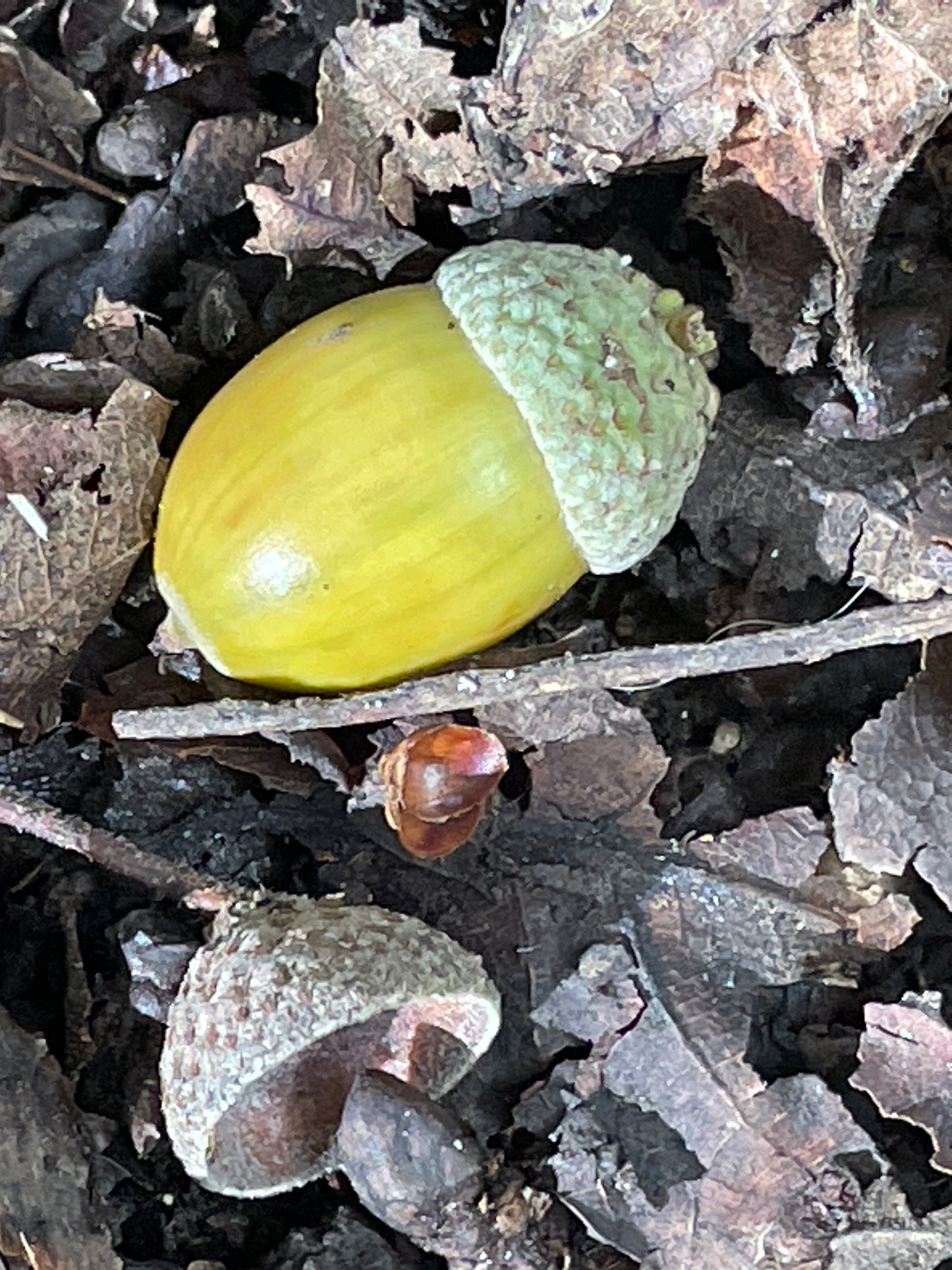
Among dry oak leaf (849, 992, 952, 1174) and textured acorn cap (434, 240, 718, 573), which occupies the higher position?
textured acorn cap (434, 240, 718, 573)

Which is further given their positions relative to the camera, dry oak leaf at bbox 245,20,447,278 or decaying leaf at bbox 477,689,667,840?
decaying leaf at bbox 477,689,667,840

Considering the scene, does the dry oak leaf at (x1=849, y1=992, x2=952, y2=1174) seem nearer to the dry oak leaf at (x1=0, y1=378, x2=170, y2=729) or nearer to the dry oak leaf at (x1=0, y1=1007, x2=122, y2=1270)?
the dry oak leaf at (x1=0, y1=1007, x2=122, y2=1270)

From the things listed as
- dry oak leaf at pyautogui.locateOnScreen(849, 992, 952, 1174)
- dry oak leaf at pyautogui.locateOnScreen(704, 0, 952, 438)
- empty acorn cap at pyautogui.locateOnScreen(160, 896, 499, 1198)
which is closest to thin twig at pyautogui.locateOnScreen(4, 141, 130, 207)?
dry oak leaf at pyautogui.locateOnScreen(704, 0, 952, 438)

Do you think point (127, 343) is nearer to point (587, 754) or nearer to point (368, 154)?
point (368, 154)

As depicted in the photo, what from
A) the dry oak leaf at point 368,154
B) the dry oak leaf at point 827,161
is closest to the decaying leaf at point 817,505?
the dry oak leaf at point 827,161

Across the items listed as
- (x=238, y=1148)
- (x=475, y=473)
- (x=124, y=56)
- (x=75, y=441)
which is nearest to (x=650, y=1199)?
(x=238, y=1148)

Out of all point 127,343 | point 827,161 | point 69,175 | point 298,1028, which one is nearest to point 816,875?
point 298,1028

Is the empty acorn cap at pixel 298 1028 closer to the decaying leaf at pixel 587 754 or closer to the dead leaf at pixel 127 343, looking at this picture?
the decaying leaf at pixel 587 754
